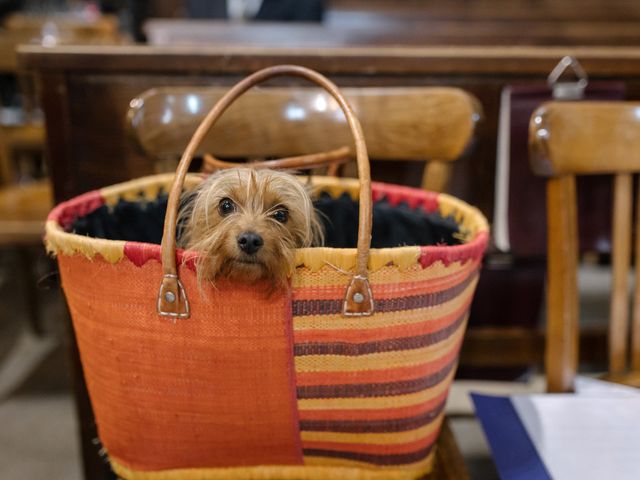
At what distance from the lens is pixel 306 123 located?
860 mm

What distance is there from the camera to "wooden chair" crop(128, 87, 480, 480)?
845 mm

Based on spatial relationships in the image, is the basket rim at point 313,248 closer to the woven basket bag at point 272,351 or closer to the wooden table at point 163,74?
the woven basket bag at point 272,351

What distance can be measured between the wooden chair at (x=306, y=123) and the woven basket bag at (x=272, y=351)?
237mm

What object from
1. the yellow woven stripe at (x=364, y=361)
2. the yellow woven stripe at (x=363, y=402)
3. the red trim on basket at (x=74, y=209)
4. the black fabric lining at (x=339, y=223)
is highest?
the red trim on basket at (x=74, y=209)

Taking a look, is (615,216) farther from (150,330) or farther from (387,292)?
(150,330)

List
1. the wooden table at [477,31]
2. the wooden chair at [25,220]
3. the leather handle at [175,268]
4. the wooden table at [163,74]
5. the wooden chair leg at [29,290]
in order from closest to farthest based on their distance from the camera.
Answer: the leather handle at [175,268]
the wooden table at [163,74]
the wooden chair at [25,220]
the wooden chair leg at [29,290]
the wooden table at [477,31]

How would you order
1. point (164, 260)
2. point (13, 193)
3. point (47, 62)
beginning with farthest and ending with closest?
point (13, 193)
point (47, 62)
point (164, 260)

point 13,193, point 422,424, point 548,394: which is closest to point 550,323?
point 548,394

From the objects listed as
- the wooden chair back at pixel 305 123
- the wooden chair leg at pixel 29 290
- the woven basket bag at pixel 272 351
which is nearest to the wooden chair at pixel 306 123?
the wooden chair back at pixel 305 123

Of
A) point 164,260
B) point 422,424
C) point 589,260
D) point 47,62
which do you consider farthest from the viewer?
point 589,260

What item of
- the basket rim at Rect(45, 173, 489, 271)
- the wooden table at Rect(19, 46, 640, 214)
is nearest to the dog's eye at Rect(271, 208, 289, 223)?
the basket rim at Rect(45, 173, 489, 271)

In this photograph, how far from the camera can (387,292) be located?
54cm

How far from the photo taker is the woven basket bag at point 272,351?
534mm

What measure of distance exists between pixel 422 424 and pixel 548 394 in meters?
0.23
